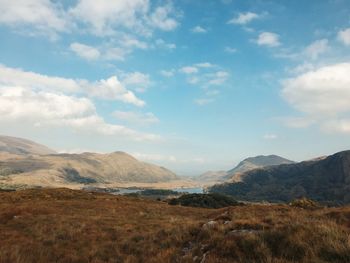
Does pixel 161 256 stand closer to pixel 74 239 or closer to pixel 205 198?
pixel 74 239

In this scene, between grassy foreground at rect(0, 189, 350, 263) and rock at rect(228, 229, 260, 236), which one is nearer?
grassy foreground at rect(0, 189, 350, 263)

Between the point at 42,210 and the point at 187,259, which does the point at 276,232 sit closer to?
the point at 187,259

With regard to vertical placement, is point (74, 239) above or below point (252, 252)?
below

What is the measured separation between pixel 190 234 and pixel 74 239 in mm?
7875

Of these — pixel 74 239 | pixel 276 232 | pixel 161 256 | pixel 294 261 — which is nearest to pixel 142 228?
pixel 74 239

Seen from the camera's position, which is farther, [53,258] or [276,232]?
[53,258]

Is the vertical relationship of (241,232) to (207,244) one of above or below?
above

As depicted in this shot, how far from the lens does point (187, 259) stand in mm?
12367

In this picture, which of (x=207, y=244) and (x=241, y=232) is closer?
(x=207, y=244)

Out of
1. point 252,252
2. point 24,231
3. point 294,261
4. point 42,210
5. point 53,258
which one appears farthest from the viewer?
point 42,210

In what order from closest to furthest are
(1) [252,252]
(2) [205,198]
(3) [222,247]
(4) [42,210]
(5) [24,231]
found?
(1) [252,252] < (3) [222,247] < (5) [24,231] < (4) [42,210] < (2) [205,198]

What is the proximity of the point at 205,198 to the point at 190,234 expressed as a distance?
78490 mm

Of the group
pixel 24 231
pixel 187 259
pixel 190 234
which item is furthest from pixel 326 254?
pixel 24 231

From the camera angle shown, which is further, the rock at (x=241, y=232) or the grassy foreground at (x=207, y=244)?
the rock at (x=241, y=232)
